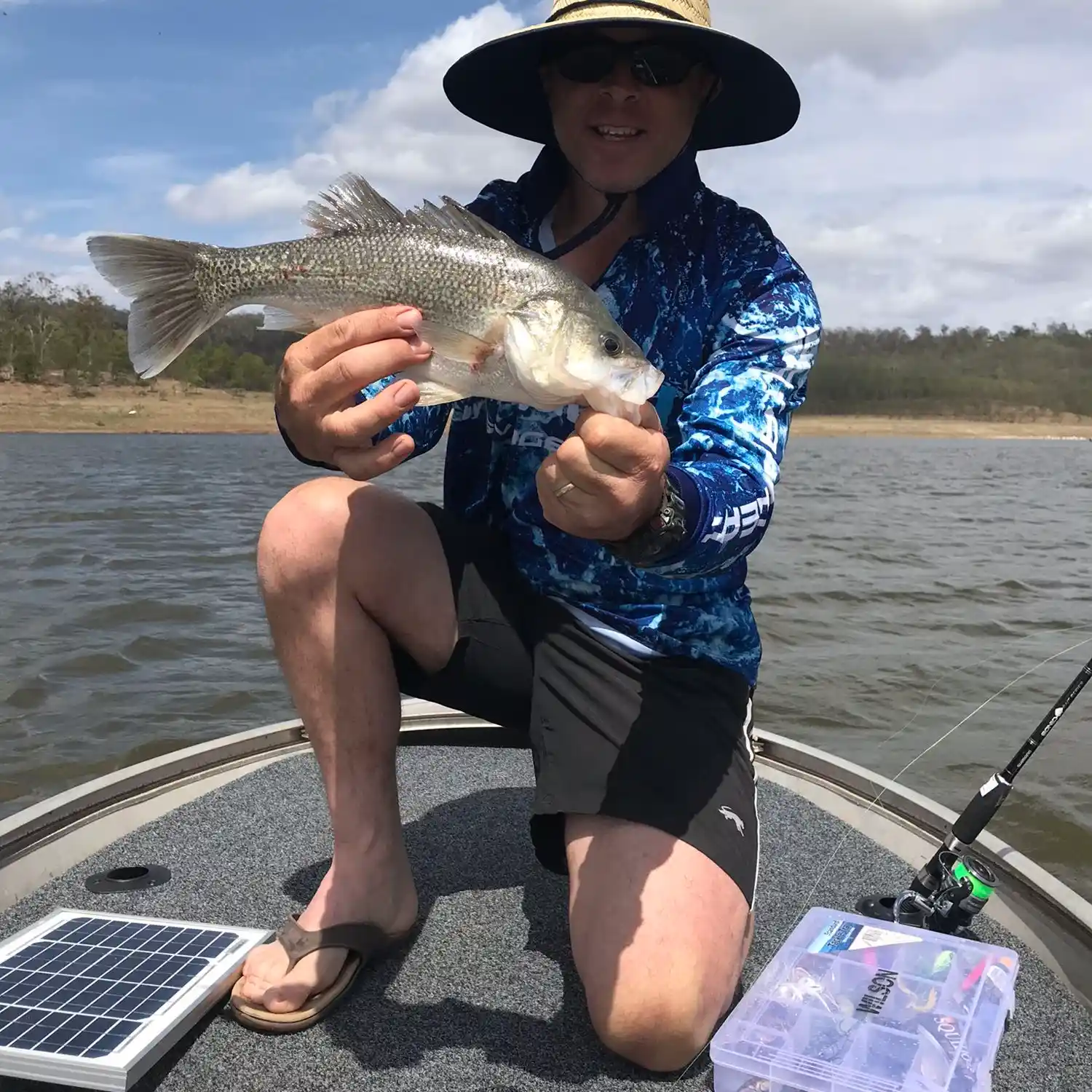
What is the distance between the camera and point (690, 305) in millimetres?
2486

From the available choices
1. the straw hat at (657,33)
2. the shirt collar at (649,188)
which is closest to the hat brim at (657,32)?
the straw hat at (657,33)

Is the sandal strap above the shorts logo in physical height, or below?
below

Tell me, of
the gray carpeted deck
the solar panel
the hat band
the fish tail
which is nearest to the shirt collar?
the hat band

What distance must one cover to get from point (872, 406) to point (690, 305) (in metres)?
87.1

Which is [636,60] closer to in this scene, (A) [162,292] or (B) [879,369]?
(A) [162,292]

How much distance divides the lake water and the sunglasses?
12.9ft

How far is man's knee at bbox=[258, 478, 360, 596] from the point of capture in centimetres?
238

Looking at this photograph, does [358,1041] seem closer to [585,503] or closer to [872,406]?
[585,503]

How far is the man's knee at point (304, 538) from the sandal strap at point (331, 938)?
0.80m

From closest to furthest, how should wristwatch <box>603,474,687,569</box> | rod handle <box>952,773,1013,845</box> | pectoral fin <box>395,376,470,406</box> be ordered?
wristwatch <box>603,474,687,569</box> → pectoral fin <box>395,376,470,406</box> → rod handle <box>952,773,1013,845</box>

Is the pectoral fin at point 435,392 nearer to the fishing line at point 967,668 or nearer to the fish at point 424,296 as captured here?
the fish at point 424,296

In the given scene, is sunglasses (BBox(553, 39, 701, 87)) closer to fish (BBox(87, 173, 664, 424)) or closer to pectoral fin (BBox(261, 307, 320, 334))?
fish (BBox(87, 173, 664, 424))

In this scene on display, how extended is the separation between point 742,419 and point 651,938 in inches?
45.6

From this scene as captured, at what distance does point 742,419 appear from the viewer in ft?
7.00
